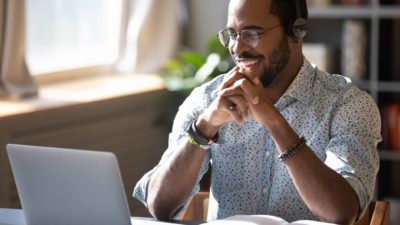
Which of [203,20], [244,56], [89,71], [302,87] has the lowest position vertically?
[89,71]

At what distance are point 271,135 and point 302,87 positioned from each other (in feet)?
0.85

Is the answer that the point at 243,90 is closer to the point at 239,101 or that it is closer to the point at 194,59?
the point at 239,101

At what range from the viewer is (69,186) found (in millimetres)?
1759

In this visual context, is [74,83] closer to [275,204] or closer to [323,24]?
[323,24]

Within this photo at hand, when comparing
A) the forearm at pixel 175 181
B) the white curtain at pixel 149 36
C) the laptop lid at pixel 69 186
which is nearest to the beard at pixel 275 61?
the forearm at pixel 175 181

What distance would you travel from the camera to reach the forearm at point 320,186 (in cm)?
201

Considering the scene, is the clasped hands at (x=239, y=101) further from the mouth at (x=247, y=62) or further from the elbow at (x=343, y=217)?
the elbow at (x=343, y=217)

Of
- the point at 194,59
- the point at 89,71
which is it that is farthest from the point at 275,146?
the point at 89,71

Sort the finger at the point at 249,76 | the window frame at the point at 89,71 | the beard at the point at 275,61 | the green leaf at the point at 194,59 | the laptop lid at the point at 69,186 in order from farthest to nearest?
1. the green leaf at the point at 194,59
2. the window frame at the point at 89,71
3. the beard at the point at 275,61
4. the finger at the point at 249,76
5. the laptop lid at the point at 69,186

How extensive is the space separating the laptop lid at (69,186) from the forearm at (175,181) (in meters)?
0.42

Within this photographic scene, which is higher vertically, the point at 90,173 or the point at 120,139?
the point at 90,173

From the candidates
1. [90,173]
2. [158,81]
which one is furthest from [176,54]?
[90,173]

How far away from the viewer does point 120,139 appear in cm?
408

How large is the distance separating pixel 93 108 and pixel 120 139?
0.30m
